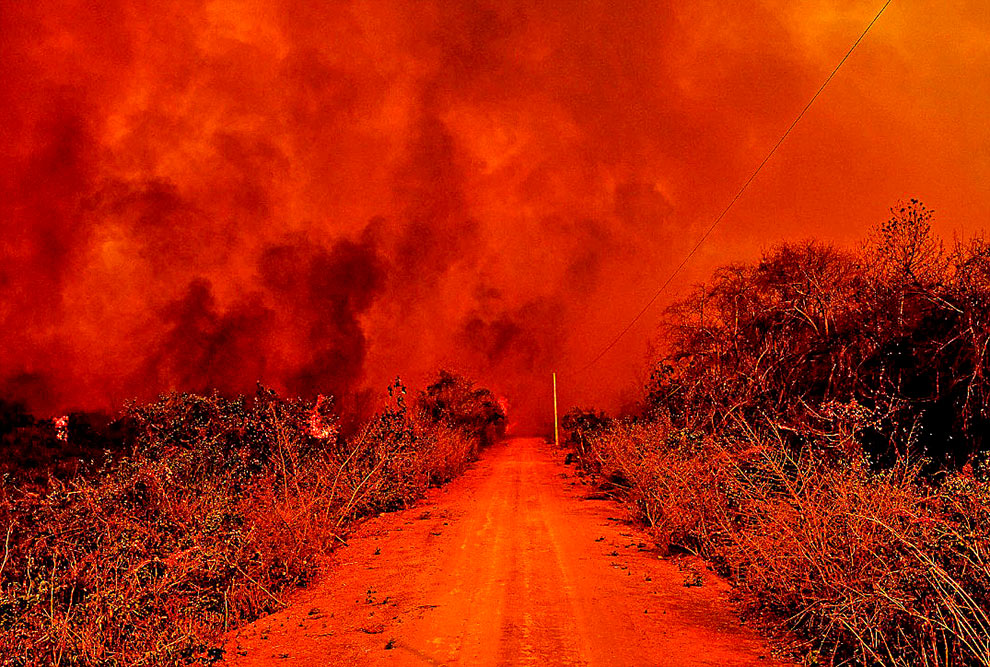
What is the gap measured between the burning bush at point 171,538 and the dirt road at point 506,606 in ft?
1.92

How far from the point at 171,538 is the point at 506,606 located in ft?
11.8

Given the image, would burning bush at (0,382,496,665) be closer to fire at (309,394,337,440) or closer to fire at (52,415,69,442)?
fire at (309,394,337,440)

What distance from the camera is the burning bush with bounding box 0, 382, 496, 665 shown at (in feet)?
22.0

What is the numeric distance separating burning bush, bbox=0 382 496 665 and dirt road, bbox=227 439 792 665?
1.92 ft

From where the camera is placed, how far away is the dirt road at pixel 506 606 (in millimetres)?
7164

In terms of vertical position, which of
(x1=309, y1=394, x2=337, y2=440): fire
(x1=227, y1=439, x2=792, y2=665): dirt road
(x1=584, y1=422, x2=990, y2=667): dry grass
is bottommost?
(x1=227, y1=439, x2=792, y2=665): dirt road

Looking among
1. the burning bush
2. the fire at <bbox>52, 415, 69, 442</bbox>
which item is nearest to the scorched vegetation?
the burning bush

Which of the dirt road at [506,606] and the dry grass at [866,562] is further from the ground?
the dry grass at [866,562]

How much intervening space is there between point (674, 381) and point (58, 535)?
13291 millimetres

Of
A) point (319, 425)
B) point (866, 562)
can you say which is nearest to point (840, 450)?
point (866, 562)

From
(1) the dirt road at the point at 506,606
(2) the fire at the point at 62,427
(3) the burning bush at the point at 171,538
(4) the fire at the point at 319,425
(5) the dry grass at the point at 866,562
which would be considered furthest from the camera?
(2) the fire at the point at 62,427

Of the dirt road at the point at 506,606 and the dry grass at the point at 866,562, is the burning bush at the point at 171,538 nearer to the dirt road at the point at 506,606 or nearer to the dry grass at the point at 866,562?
the dirt road at the point at 506,606

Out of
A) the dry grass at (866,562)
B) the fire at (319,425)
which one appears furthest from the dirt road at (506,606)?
the fire at (319,425)

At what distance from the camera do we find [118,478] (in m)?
9.38
